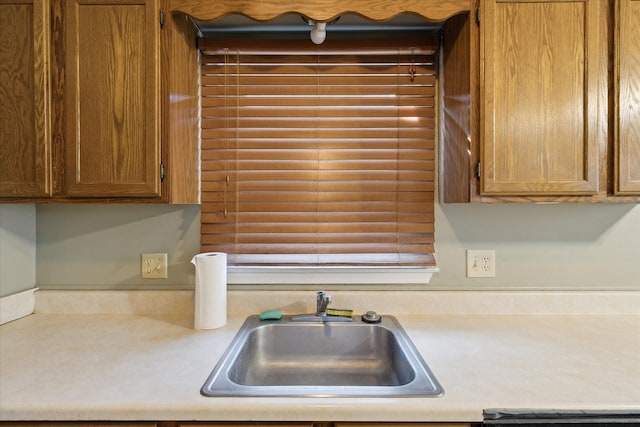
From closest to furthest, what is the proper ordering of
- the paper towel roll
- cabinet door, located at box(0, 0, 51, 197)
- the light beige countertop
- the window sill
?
the light beige countertop < cabinet door, located at box(0, 0, 51, 197) < the paper towel roll < the window sill

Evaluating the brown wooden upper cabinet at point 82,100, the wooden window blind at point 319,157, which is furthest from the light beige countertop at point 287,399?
the brown wooden upper cabinet at point 82,100

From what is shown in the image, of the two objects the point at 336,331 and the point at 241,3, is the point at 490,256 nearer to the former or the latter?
the point at 336,331

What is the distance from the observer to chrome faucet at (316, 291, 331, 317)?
139 cm

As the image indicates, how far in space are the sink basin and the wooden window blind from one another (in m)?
0.27

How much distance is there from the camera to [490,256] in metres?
1.51

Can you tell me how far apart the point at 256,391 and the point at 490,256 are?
1125mm

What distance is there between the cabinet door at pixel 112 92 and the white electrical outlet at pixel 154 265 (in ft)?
1.35

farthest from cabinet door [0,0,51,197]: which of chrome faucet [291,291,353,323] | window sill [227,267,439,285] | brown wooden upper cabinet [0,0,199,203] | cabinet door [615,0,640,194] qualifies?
cabinet door [615,0,640,194]

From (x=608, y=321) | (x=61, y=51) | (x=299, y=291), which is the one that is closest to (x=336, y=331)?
(x=299, y=291)

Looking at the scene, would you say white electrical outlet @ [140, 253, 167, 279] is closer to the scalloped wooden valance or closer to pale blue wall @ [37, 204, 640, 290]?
pale blue wall @ [37, 204, 640, 290]

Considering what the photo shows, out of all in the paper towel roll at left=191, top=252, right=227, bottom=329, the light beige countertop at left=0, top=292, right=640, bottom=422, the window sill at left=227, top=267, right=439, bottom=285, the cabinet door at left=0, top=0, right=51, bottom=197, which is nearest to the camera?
the light beige countertop at left=0, top=292, right=640, bottom=422

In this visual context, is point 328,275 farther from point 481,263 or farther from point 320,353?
point 481,263

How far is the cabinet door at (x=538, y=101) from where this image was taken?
3.91 ft

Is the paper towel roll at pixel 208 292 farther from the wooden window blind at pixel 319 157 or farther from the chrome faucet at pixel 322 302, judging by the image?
the chrome faucet at pixel 322 302
